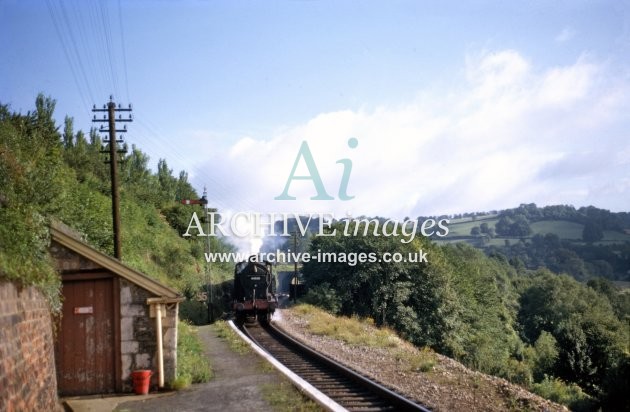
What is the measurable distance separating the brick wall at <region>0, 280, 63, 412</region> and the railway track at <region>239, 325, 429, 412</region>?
5.08 m

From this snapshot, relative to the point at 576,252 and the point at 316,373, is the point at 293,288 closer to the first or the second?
the point at 316,373

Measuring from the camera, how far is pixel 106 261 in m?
10.9

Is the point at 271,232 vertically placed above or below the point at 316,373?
above

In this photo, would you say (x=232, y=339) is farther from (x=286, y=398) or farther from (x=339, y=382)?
(x=286, y=398)

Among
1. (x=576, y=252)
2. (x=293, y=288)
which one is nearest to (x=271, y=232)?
(x=293, y=288)

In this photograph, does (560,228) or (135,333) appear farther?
(560,228)

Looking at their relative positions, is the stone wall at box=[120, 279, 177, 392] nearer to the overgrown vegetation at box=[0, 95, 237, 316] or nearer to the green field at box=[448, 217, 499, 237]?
the overgrown vegetation at box=[0, 95, 237, 316]

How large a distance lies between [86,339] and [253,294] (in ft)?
52.8

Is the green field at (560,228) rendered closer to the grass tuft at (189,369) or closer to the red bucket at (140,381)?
the grass tuft at (189,369)

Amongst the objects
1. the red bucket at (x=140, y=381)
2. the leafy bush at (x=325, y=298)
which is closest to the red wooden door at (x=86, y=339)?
the red bucket at (x=140, y=381)

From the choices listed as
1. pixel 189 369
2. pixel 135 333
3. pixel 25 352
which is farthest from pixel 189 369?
pixel 25 352

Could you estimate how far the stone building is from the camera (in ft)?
35.7

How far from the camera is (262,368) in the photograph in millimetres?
13555

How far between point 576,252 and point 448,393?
81937 millimetres
